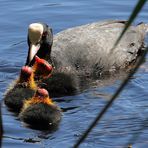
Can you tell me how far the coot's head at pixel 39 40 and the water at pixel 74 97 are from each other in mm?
433

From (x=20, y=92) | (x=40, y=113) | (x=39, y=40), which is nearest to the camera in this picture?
(x=40, y=113)

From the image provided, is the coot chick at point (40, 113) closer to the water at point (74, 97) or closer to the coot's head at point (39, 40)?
the water at point (74, 97)

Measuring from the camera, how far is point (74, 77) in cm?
649

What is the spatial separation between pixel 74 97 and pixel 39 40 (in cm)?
102

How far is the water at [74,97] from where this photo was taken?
480cm

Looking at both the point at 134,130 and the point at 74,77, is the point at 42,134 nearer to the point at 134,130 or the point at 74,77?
the point at 134,130

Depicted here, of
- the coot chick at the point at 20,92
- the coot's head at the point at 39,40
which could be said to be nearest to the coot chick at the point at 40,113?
the coot chick at the point at 20,92

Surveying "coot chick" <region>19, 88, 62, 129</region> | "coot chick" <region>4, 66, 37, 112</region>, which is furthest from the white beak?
"coot chick" <region>19, 88, 62, 129</region>

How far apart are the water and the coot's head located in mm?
433

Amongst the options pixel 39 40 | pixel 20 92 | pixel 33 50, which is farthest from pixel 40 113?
pixel 39 40

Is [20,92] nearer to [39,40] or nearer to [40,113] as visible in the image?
[40,113]


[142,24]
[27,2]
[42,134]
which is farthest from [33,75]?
[27,2]

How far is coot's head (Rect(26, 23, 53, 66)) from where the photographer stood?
654cm

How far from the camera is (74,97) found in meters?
Result: 6.05
